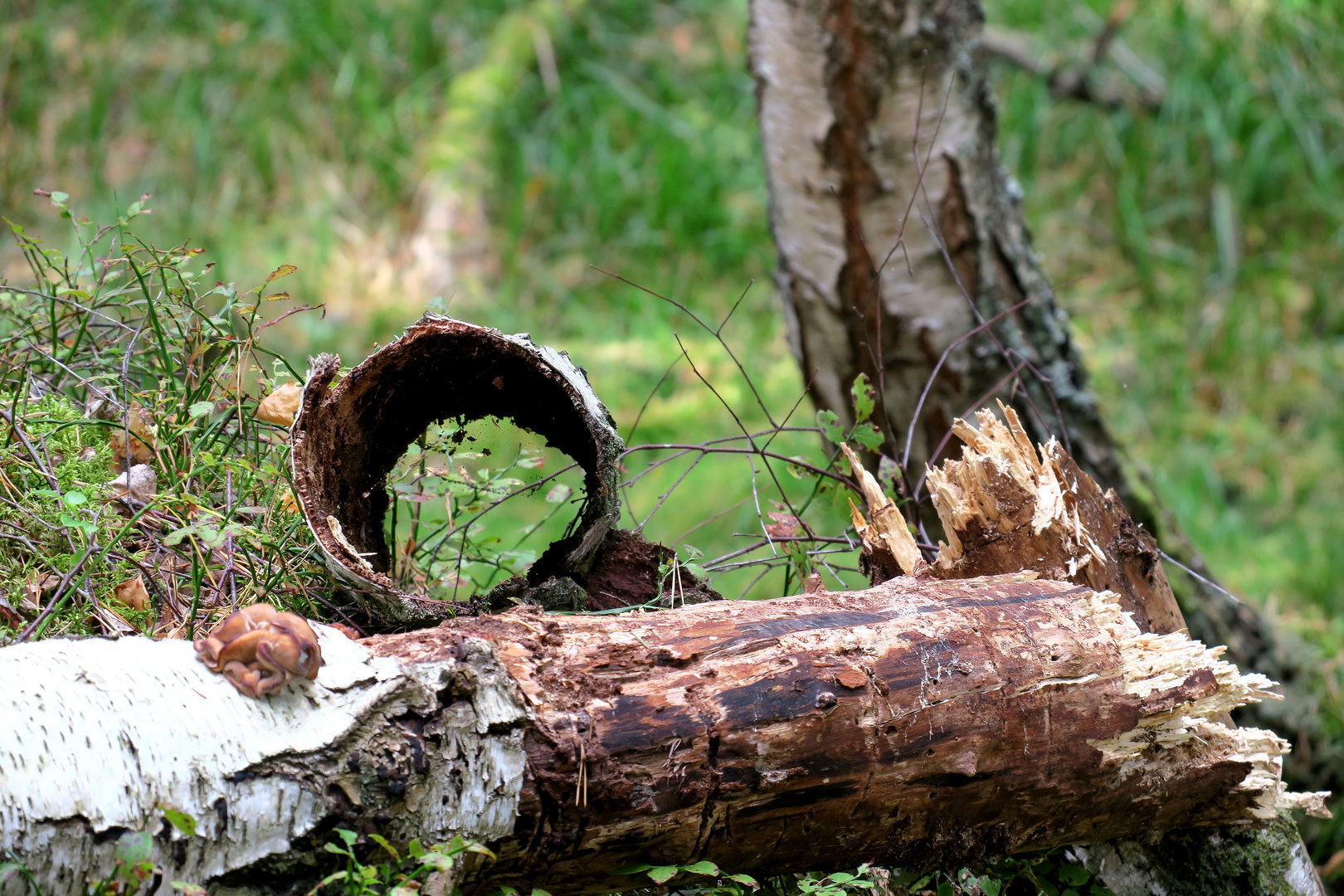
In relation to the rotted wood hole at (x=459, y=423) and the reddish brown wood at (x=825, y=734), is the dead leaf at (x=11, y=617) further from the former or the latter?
the reddish brown wood at (x=825, y=734)

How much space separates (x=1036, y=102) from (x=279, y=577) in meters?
6.06

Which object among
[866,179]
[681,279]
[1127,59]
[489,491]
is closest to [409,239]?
[681,279]

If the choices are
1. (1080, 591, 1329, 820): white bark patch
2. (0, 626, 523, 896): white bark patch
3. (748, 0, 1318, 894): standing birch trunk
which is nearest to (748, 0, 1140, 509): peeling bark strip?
(748, 0, 1318, 894): standing birch trunk

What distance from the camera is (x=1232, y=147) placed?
6.41 metres

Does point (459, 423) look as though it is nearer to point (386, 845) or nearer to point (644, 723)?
point (644, 723)

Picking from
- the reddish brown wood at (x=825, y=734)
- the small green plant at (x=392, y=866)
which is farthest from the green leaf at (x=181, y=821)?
the reddish brown wood at (x=825, y=734)

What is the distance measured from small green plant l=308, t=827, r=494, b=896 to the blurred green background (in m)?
4.09

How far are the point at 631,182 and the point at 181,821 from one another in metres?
5.82

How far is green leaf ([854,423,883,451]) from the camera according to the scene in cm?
239

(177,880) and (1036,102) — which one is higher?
(1036,102)

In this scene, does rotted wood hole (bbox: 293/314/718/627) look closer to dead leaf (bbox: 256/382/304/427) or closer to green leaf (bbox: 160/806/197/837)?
dead leaf (bbox: 256/382/304/427)

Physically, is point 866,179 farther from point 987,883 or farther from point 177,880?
point 177,880

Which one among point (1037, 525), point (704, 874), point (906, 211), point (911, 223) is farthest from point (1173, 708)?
point (911, 223)

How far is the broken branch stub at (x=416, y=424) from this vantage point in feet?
5.87
